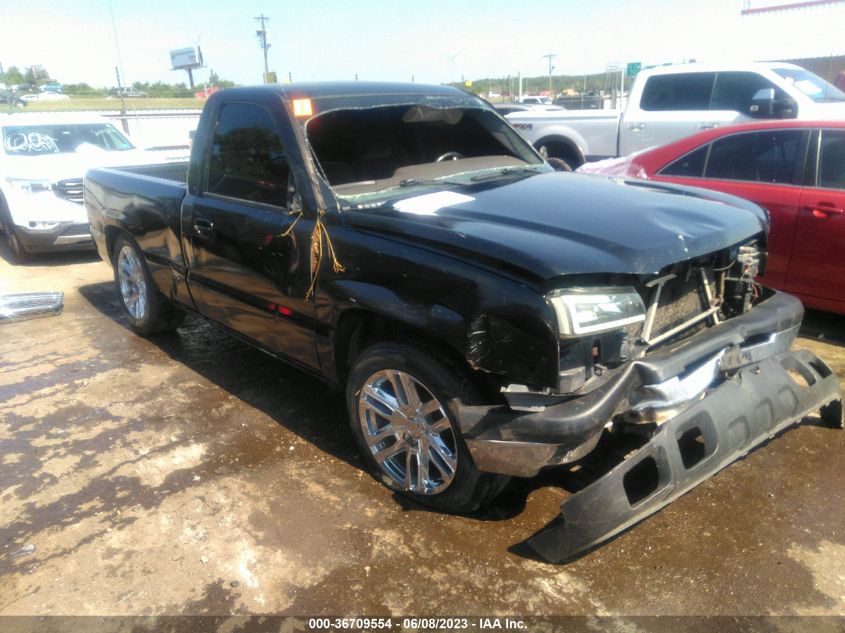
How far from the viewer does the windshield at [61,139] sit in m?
8.38

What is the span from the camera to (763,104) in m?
7.48

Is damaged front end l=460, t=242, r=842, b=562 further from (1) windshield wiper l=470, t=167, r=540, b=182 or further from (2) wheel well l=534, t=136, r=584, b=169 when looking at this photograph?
(2) wheel well l=534, t=136, r=584, b=169

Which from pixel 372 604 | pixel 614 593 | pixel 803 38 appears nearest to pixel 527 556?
pixel 614 593

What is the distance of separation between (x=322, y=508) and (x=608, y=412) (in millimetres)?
1414

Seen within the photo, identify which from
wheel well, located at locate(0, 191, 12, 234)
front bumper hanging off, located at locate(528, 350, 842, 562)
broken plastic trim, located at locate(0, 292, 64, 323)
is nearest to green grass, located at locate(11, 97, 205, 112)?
wheel well, located at locate(0, 191, 12, 234)

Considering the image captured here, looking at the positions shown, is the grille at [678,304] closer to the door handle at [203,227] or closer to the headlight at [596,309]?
the headlight at [596,309]

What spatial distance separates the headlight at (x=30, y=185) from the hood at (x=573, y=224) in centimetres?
631

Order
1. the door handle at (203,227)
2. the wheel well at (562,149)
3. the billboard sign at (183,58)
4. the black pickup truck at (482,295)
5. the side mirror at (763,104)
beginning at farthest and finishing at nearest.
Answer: the billboard sign at (183,58) → the wheel well at (562,149) → the side mirror at (763,104) → the door handle at (203,227) → the black pickup truck at (482,295)

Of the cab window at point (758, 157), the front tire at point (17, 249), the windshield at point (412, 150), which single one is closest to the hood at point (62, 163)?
the front tire at point (17, 249)

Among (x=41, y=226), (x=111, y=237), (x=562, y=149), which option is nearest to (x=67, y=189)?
(x=41, y=226)

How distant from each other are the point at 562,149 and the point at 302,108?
677 cm

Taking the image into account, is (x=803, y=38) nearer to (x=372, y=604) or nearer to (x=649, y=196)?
(x=649, y=196)

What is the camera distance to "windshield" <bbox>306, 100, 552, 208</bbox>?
11.4 ft

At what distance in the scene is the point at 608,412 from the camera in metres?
2.38
